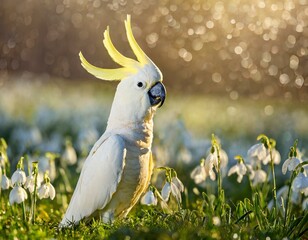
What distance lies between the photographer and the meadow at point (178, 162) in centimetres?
A: 350

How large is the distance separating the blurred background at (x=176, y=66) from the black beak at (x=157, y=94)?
2454mm

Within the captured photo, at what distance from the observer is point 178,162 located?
5.62 meters

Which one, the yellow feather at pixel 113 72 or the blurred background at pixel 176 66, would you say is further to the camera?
the blurred background at pixel 176 66

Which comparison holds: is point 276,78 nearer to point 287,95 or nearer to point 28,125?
point 287,95

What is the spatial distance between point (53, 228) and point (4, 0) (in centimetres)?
840

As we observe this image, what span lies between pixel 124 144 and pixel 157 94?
0.96 feet

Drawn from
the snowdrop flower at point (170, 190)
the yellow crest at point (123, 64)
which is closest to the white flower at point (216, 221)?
the snowdrop flower at point (170, 190)

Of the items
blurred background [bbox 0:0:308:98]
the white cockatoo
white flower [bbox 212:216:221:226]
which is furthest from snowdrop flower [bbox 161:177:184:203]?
blurred background [bbox 0:0:308:98]

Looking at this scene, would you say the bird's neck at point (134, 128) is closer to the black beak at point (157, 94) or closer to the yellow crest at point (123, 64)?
the black beak at point (157, 94)

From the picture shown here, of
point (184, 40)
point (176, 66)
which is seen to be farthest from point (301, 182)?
point (176, 66)

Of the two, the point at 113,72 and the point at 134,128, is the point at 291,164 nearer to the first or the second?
the point at 134,128

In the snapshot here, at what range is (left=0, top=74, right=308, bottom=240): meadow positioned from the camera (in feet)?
11.5

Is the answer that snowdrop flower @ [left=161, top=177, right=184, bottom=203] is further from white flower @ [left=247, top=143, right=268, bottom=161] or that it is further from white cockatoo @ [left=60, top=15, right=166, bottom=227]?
white flower @ [left=247, top=143, right=268, bottom=161]

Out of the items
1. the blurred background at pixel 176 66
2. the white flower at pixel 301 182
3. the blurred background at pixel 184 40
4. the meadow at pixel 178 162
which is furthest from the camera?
the blurred background at pixel 184 40
